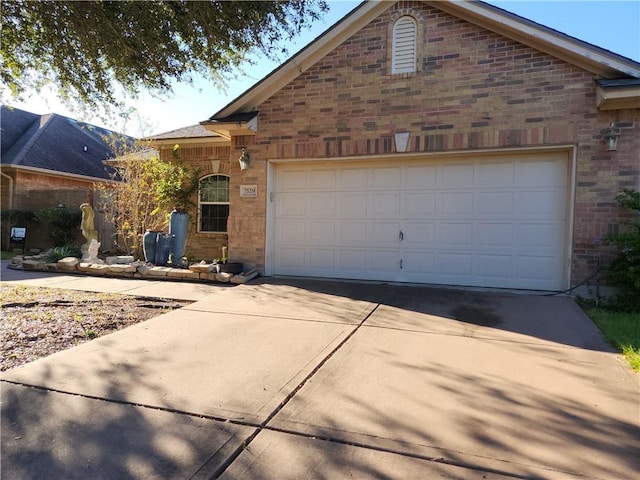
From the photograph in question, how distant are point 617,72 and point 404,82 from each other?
3.36 metres

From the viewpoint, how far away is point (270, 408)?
306 cm

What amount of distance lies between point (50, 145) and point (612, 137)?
2002 centimetres

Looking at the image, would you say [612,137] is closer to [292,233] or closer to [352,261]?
[352,261]

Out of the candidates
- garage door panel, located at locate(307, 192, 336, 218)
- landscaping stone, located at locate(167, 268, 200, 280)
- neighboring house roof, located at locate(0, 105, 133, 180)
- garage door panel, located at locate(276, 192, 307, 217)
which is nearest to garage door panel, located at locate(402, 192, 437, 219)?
garage door panel, located at locate(307, 192, 336, 218)

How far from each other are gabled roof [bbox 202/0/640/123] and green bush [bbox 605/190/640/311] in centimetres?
200

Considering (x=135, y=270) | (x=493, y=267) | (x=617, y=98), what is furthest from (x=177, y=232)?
(x=617, y=98)

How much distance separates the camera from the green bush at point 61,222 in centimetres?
1409

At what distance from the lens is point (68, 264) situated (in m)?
9.69

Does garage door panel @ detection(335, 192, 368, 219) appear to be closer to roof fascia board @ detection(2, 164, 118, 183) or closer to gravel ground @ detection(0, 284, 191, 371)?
gravel ground @ detection(0, 284, 191, 371)

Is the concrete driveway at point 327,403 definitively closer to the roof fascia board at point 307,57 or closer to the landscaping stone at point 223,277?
the landscaping stone at point 223,277

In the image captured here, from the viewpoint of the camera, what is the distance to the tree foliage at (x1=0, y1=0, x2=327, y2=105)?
599 cm

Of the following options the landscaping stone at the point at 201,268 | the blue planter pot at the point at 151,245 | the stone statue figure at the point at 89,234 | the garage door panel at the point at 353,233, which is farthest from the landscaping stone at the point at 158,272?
the garage door panel at the point at 353,233

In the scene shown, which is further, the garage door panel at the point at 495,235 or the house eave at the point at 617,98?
the garage door panel at the point at 495,235

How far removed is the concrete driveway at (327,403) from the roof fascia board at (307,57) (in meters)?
5.17
